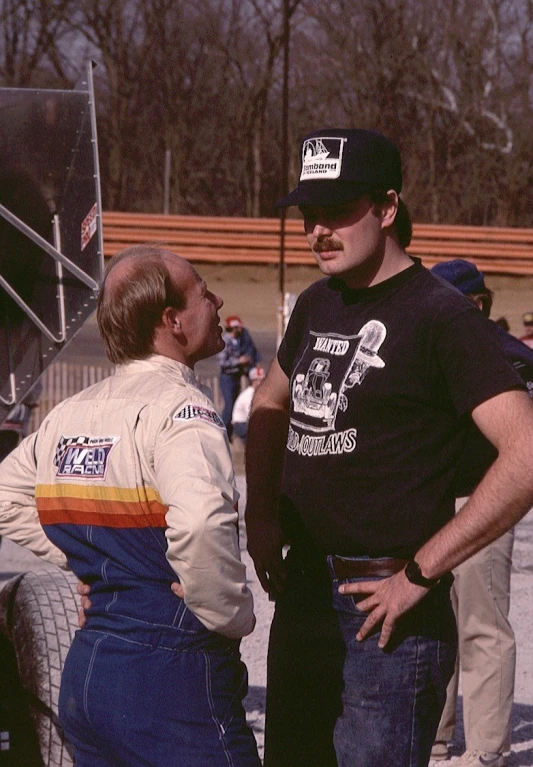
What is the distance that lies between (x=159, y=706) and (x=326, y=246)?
1.03 meters

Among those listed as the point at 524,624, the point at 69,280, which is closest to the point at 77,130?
the point at 69,280

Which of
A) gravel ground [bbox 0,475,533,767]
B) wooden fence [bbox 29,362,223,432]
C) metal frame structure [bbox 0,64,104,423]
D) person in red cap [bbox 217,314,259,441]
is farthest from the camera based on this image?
person in red cap [bbox 217,314,259,441]

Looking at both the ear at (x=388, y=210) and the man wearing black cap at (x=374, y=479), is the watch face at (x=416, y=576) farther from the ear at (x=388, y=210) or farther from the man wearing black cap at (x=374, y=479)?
the ear at (x=388, y=210)

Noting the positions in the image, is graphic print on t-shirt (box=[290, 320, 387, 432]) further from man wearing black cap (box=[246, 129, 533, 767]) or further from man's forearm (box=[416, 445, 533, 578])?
man's forearm (box=[416, 445, 533, 578])

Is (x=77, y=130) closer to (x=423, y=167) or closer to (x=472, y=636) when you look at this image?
(x=472, y=636)

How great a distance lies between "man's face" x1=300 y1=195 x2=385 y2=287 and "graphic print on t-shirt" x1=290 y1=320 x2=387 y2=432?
0.46 ft

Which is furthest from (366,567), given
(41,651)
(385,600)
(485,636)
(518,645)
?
(518,645)

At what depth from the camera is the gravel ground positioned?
4.83 m

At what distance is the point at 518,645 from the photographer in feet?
20.1

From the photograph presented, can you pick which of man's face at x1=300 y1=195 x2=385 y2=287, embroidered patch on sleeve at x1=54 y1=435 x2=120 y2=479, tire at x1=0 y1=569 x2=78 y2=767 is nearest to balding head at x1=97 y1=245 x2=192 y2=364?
embroidered patch on sleeve at x1=54 y1=435 x2=120 y2=479

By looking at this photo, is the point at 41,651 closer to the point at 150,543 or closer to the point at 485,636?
the point at 150,543

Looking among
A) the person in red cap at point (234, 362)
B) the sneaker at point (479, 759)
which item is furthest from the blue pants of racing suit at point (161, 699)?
the person in red cap at point (234, 362)

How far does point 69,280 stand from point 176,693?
2179 millimetres

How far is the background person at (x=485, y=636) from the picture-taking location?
14.6 ft
